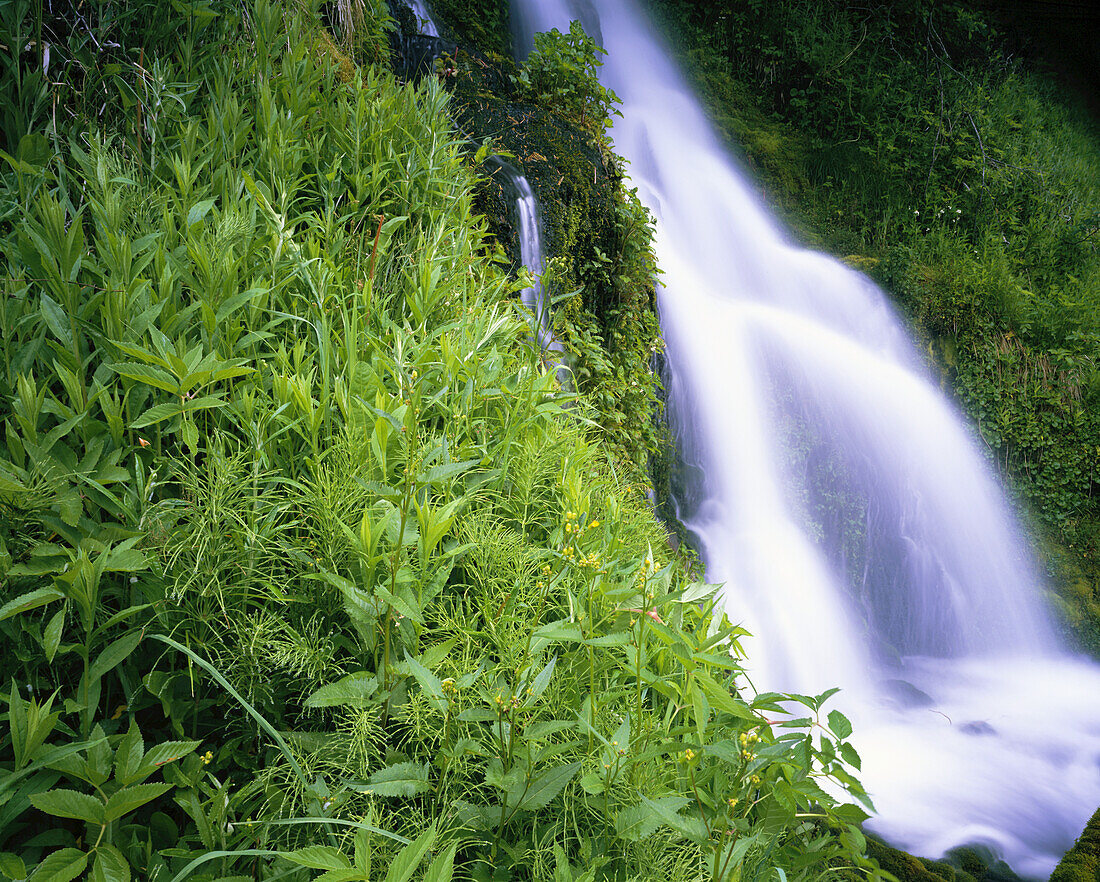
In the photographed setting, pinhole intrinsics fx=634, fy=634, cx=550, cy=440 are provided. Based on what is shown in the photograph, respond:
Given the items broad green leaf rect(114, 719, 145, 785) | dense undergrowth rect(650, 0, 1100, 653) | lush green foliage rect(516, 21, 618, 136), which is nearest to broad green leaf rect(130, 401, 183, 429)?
broad green leaf rect(114, 719, 145, 785)

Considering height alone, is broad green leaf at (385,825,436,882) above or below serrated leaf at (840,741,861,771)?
below

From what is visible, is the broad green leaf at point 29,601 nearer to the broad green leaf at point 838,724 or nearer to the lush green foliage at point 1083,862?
the broad green leaf at point 838,724

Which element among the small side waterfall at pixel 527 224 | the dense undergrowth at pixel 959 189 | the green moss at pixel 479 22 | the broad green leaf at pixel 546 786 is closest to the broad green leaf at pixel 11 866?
the broad green leaf at pixel 546 786

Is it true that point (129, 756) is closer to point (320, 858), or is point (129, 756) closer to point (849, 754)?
point (320, 858)

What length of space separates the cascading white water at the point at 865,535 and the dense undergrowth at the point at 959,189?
0.65m

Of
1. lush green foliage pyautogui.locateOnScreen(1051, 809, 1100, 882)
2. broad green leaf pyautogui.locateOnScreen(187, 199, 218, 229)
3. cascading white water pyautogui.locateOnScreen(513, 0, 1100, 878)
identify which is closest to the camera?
broad green leaf pyautogui.locateOnScreen(187, 199, 218, 229)

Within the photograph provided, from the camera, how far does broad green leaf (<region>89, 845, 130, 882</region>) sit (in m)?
0.73

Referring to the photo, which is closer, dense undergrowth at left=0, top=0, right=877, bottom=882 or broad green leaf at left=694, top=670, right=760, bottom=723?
dense undergrowth at left=0, top=0, right=877, bottom=882

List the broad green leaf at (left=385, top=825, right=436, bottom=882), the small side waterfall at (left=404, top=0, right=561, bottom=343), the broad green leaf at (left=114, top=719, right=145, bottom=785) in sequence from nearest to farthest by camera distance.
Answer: the broad green leaf at (left=385, top=825, right=436, bottom=882) → the broad green leaf at (left=114, top=719, right=145, bottom=785) → the small side waterfall at (left=404, top=0, right=561, bottom=343)

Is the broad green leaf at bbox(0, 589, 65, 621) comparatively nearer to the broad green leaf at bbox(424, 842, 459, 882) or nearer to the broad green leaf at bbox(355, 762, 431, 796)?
the broad green leaf at bbox(355, 762, 431, 796)

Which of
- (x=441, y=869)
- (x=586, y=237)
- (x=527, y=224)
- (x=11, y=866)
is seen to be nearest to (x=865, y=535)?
(x=586, y=237)

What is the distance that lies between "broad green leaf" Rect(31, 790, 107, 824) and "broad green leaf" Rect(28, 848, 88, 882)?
35mm

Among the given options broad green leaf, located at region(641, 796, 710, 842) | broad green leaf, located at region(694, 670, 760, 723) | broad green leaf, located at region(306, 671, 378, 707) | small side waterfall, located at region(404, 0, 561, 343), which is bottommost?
small side waterfall, located at region(404, 0, 561, 343)

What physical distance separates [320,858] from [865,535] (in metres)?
5.95
